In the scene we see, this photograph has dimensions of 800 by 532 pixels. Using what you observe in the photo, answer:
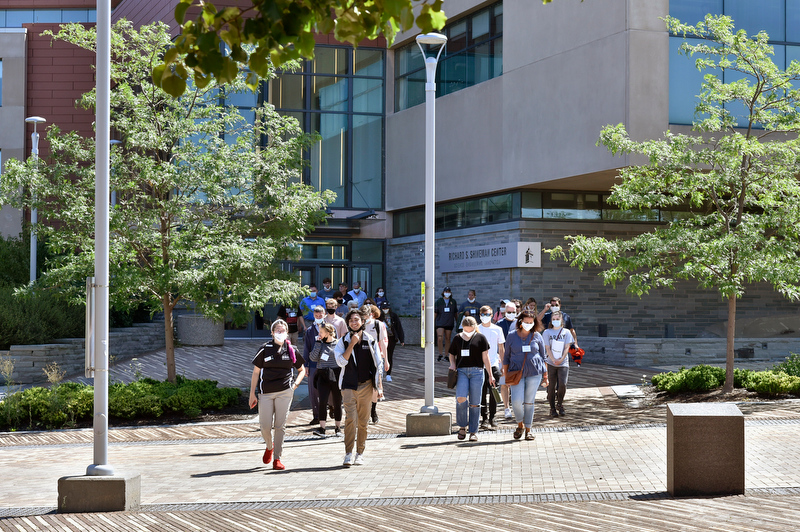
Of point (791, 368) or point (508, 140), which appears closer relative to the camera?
point (791, 368)

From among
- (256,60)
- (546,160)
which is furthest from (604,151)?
(256,60)

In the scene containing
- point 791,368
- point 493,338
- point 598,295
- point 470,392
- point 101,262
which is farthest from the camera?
point 598,295

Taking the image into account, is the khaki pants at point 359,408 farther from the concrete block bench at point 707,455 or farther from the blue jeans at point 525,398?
the concrete block bench at point 707,455

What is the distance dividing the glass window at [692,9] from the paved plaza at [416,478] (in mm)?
11043

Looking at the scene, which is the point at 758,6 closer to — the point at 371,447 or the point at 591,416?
the point at 591,416

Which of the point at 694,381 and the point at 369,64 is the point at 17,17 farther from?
the point at 694,381

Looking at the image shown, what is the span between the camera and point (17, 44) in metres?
37.6

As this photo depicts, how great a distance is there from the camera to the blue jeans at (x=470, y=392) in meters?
12.5

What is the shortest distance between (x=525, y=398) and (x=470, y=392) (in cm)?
76

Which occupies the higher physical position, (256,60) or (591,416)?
(256,60)

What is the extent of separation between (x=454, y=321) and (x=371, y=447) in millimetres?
11604

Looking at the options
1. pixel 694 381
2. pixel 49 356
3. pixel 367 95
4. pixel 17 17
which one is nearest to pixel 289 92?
pixel 367 95

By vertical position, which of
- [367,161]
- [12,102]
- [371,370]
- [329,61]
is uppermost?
[329,61]

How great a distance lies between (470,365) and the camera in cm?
1259
